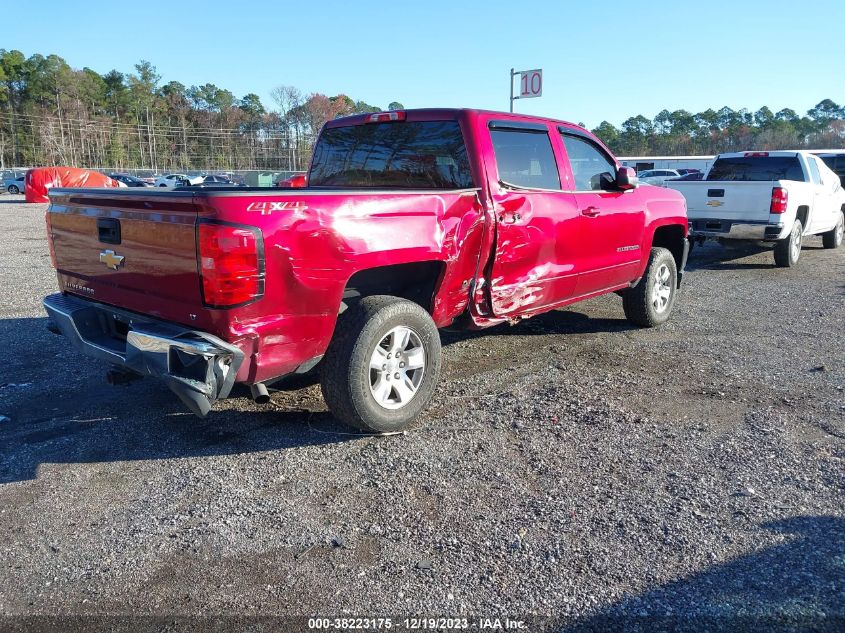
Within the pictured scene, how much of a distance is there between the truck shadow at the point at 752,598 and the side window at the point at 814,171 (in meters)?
10.9

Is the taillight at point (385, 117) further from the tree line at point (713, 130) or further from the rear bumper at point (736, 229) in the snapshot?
the tree line at point (713, 130)

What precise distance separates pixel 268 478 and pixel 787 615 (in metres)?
2.50

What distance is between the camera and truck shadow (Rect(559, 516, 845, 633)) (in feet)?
8.05

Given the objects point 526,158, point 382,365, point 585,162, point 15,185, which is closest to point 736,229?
point 585,162

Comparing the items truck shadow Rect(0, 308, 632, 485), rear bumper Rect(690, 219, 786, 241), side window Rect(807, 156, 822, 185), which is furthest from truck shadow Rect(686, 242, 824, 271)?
truck shadow Rect(0, 308, 632, 485)

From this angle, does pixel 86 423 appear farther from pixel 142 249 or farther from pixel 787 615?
pixel 787 615

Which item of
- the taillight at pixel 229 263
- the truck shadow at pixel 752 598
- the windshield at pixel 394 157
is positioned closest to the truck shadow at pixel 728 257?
the windshield at pixel 394 157

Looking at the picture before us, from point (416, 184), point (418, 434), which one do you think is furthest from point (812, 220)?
point (418, 434)

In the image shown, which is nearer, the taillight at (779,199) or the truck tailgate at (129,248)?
the truck tailgate at (129,248)

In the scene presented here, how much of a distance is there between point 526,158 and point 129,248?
9.58 ft

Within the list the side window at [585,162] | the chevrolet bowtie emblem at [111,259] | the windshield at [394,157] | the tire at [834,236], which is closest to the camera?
the chevrolet bowtie emblem at [111,259]

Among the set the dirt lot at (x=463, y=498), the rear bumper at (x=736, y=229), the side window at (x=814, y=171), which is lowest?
the dirt lot at (x=463, y=498)

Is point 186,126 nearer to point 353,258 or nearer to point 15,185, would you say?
point 15,185

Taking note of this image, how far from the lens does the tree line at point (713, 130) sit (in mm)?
92438
